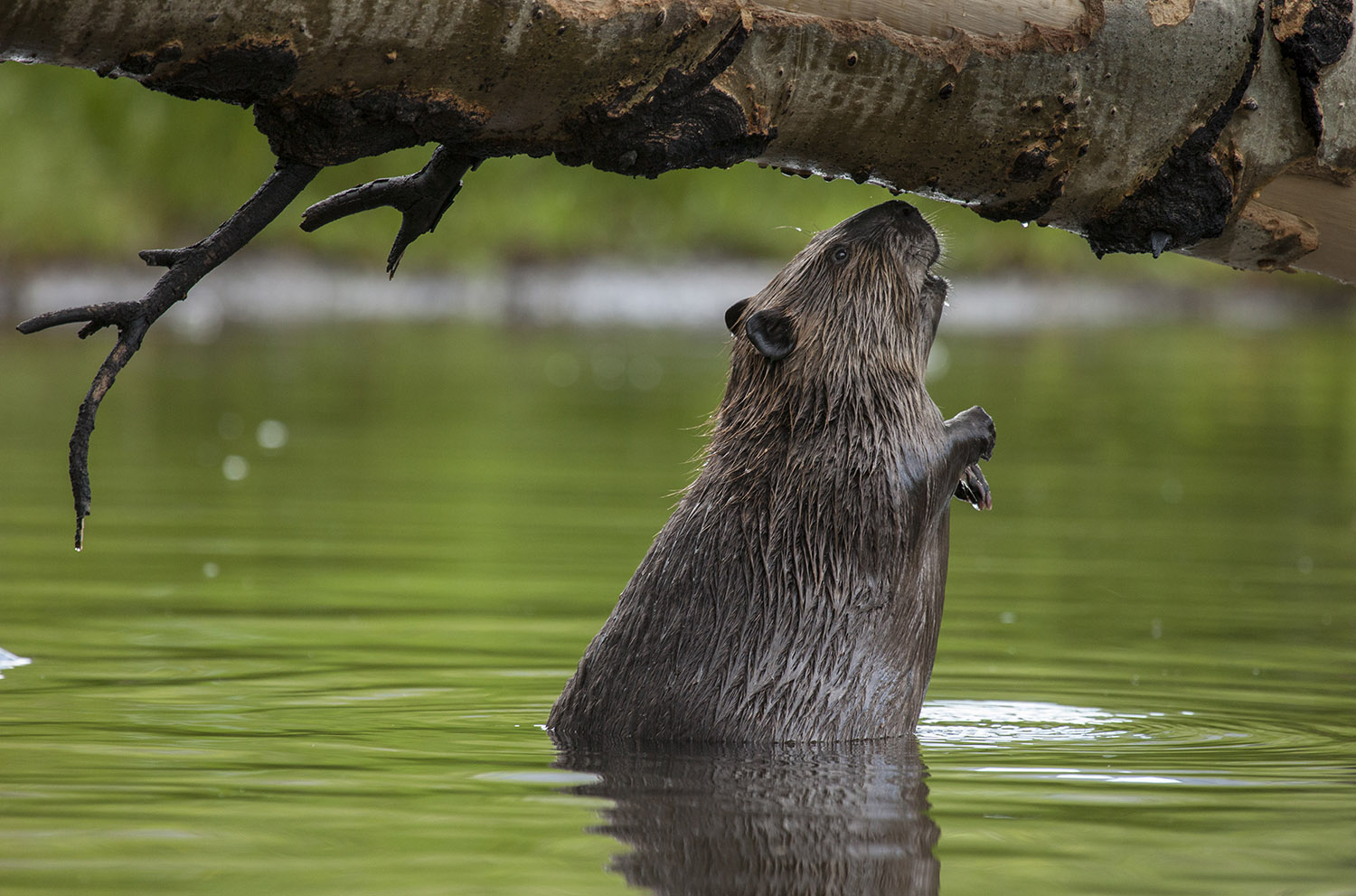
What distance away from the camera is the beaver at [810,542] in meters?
4.05

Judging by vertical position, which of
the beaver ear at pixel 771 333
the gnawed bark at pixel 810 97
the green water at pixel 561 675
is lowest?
the green water at pixel 561 675

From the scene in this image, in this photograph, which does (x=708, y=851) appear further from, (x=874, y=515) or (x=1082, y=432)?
(x=1082, y=432)

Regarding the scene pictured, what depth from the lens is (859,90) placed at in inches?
136

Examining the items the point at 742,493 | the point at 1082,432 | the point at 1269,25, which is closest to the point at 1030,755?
the point at 742,493

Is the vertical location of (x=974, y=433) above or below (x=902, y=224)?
below

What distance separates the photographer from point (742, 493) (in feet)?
14.0

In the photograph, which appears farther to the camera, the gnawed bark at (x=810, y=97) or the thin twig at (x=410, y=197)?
the thin twig at (x=410, y=197)

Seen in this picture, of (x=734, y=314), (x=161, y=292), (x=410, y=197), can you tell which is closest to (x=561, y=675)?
(x=734, y=314)

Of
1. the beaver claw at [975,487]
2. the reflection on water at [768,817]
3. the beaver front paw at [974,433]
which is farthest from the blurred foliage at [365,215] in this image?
the reflection on water at [768,817]

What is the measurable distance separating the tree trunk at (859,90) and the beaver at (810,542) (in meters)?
0.60

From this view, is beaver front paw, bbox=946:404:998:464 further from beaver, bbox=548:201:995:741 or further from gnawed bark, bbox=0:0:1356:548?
gnawed bark, bbox=0:0:1356:548

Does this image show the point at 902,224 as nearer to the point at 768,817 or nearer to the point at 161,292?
the point at 768,817

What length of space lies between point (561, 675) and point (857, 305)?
4.21 ft

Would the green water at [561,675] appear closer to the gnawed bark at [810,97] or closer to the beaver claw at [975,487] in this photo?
the beaver claw at [975,487]
